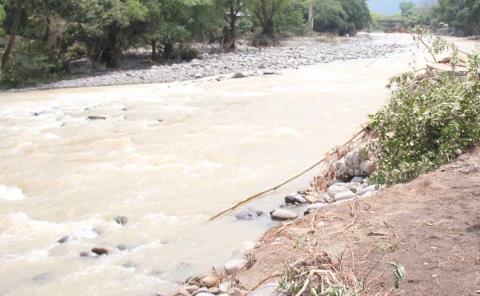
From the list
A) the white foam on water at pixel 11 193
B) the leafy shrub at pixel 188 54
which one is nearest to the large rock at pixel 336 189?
the white foam on water at pixel 11 193

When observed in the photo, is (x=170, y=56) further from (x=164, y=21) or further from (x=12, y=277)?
(x=12, y=277)

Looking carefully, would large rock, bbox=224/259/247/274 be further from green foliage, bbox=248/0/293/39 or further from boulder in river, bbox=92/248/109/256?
green foliage, bbox=248/0/293/39

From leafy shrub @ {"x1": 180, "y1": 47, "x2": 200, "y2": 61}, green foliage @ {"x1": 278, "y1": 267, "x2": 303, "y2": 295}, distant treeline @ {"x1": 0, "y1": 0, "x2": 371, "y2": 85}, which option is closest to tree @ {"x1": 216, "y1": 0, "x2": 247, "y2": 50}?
distant treeline @ {"x1": 0, "y1": 0, "x2": 371, "y2": 85}

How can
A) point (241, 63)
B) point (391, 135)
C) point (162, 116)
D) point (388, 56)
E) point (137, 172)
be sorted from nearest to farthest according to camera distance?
point (391, 135) < point (137, 172) < point (162, 116) < point (241, 63) < point (388, 56)

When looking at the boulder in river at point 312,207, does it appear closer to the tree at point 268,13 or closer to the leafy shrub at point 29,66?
the leafy shrub at point 29,66

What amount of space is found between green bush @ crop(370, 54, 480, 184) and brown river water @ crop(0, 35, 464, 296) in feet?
4.57

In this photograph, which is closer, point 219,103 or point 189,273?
point 189,273

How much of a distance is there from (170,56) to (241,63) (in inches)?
180

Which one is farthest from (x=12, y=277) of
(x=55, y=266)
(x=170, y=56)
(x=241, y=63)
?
(x=170, y=56)

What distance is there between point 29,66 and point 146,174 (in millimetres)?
14019

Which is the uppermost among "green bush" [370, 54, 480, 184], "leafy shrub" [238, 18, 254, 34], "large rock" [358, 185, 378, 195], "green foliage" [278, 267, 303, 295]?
"leafy shrub" [238, 18, 254, 34]

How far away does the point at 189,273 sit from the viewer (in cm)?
471

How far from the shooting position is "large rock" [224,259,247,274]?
4309 millimetres

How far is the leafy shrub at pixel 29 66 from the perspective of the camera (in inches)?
776
